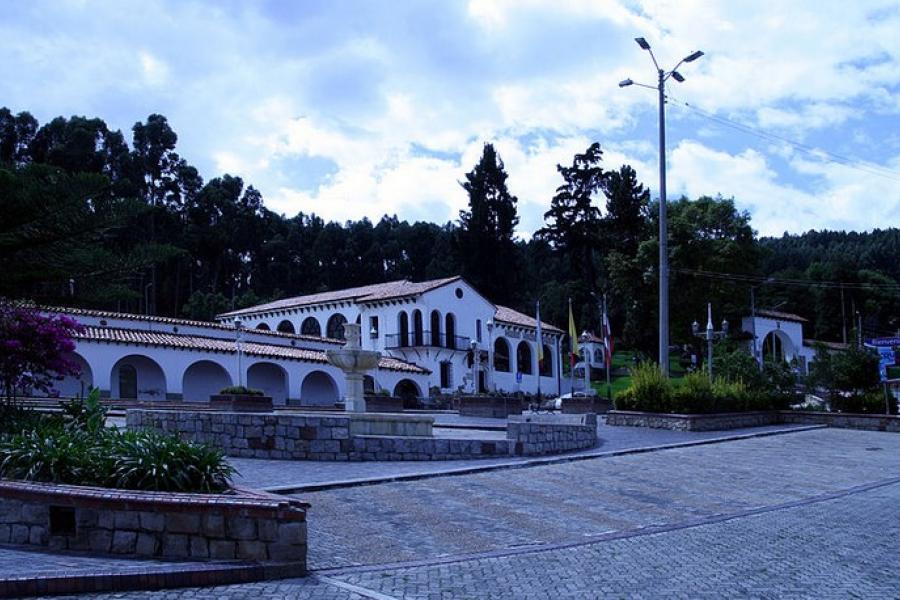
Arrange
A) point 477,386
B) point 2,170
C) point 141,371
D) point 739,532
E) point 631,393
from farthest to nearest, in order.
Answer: point 477,386, point 141,371, point 631,393, point 2,170, point 739,532

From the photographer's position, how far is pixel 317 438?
14.5 metres

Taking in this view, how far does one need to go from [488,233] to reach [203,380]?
3118 centimetres

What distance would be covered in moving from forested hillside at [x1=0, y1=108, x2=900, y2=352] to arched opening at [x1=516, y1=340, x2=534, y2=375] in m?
6.62

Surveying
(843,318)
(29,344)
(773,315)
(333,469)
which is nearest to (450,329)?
(773,315)

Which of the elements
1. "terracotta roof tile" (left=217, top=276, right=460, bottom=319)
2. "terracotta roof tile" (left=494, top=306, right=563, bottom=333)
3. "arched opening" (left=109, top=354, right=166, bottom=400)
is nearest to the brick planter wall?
"arched opening" (left=109, top=354, right=166, bottom=400)

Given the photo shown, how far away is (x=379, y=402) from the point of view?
2872 centimetres

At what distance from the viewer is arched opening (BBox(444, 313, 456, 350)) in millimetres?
51500

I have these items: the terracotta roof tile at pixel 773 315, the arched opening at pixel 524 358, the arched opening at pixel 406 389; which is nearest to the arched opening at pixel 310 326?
the arched opening at pixel 406 389

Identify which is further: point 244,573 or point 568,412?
point 568,412

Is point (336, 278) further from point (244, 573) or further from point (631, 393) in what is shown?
point (244, 573)

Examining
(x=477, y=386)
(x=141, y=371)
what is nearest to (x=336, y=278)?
(x=477, y=386)

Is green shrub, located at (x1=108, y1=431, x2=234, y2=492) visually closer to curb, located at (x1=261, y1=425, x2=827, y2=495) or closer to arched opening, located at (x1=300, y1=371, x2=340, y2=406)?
curb, located at (x1=261, y1=425, x2=827, y2=495)

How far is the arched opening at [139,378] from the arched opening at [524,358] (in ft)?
91.2

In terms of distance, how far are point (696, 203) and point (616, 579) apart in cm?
4772
